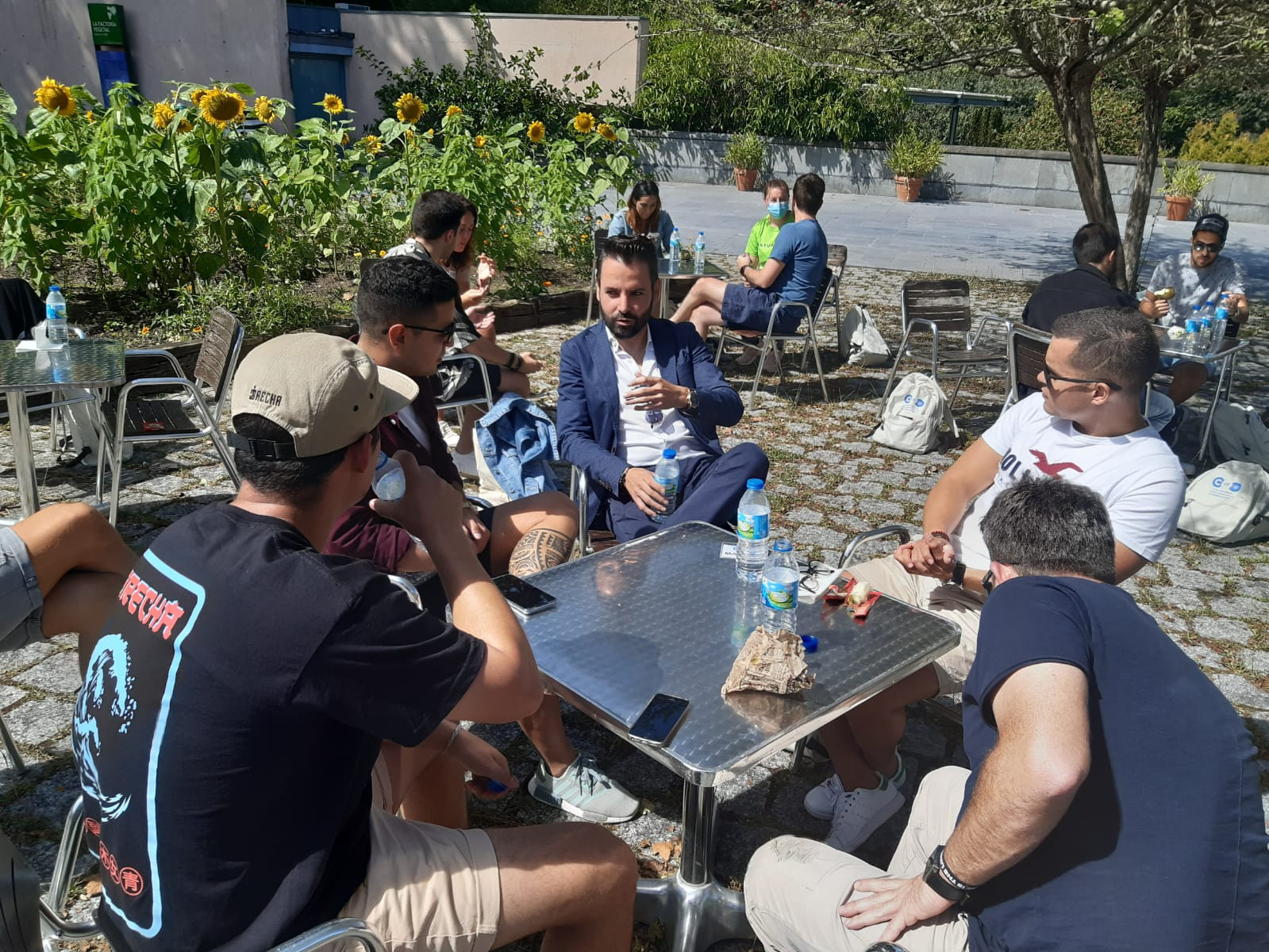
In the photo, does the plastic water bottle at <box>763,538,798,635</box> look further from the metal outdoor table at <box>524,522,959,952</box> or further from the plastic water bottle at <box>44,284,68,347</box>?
the plastic water bottle at <box>44,284,68,347</box>

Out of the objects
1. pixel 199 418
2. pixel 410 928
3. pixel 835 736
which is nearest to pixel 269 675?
pixel 410 928

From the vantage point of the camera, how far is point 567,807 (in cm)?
291

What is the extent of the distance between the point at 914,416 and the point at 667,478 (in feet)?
9.67

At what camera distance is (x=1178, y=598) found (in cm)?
447

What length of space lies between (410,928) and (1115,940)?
116 cm

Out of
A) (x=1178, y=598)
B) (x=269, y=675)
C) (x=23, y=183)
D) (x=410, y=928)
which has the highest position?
(x=23, y=183)

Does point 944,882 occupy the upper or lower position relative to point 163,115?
lower

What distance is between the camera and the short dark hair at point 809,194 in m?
Result: 7.26

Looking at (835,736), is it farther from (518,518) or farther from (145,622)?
(145,622)

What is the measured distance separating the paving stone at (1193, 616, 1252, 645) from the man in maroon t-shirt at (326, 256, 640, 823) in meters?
2.75

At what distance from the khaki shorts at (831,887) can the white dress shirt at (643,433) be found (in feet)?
6.18

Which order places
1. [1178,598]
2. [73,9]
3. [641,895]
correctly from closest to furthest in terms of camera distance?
[641,895] → [1178,598] → [73,9]

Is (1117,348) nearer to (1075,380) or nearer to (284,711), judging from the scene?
(1075,380)

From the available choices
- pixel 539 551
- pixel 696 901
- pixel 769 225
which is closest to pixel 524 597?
pixel 539 551
